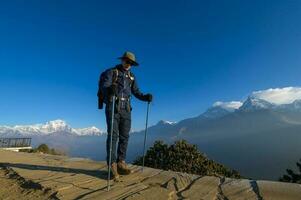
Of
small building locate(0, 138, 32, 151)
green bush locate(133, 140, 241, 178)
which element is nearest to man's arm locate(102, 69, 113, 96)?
green bush locate(133, 140, 241, 178)

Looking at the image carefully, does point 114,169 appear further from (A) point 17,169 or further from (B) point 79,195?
(A) point 17,169

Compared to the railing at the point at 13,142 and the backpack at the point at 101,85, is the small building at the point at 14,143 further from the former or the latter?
the backpack at the point at 101,85

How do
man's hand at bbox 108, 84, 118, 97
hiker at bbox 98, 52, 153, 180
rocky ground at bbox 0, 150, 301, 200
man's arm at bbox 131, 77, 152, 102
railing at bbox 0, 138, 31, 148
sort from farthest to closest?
1. railing at bbox 0, 138, 31, 148
2. man's arm at bbox 131, 77, 152, 102
3. hiker at bbox 98, 52, 153, 180
4. man's hand at bbox 108, 84, 118, 97
5. rocky ground at bbox 0, 150, 301, 200

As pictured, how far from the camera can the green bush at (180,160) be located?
1694cm

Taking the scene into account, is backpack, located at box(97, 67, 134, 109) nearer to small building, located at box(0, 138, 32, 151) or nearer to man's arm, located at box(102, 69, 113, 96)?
man's arm, located at box(102, 69, 113, 96)

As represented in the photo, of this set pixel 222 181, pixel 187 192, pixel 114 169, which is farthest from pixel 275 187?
pixel 114 169

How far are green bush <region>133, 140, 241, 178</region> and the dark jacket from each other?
10568 mm

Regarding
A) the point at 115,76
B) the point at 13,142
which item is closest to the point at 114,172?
the point at 115,76

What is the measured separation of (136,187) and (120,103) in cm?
174

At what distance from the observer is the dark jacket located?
6.06m

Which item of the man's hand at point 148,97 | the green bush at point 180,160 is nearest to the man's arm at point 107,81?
the man's hand at point 148,97

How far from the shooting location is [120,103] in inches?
247

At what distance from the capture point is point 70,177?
608 centimetres

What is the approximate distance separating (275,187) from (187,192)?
4.93ft
